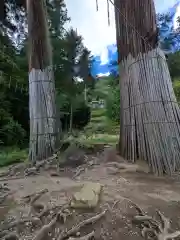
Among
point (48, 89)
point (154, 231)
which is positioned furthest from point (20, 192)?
point (48, 89)

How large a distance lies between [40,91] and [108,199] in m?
2.53

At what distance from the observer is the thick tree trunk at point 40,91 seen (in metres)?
3.65

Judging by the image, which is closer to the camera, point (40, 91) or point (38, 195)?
point (38, 195)

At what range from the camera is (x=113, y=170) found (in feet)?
8.94

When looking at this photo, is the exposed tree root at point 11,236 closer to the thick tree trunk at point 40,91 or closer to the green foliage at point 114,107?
the thick tree trunk at point 40,91

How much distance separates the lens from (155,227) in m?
1.44

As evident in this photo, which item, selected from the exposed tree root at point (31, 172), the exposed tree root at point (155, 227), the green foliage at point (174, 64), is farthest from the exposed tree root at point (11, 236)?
the green foliage at point (174, 64)

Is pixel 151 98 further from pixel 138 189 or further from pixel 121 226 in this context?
pixel 121 226

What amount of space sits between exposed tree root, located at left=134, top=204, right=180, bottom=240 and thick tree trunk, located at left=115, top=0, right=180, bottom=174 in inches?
41.9

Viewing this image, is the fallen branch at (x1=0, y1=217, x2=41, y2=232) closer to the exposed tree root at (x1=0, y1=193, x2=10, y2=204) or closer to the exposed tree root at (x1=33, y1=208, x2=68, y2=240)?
the exposed tree root at (x1=33, y1=208, x2=68, y2=240)

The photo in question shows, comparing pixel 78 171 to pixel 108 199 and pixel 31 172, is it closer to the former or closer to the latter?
pixel 31 172

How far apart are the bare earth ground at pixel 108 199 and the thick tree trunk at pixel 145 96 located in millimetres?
281

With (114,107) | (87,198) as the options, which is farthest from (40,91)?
(114,107)

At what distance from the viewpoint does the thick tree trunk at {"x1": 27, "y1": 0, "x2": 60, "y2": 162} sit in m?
3.65
